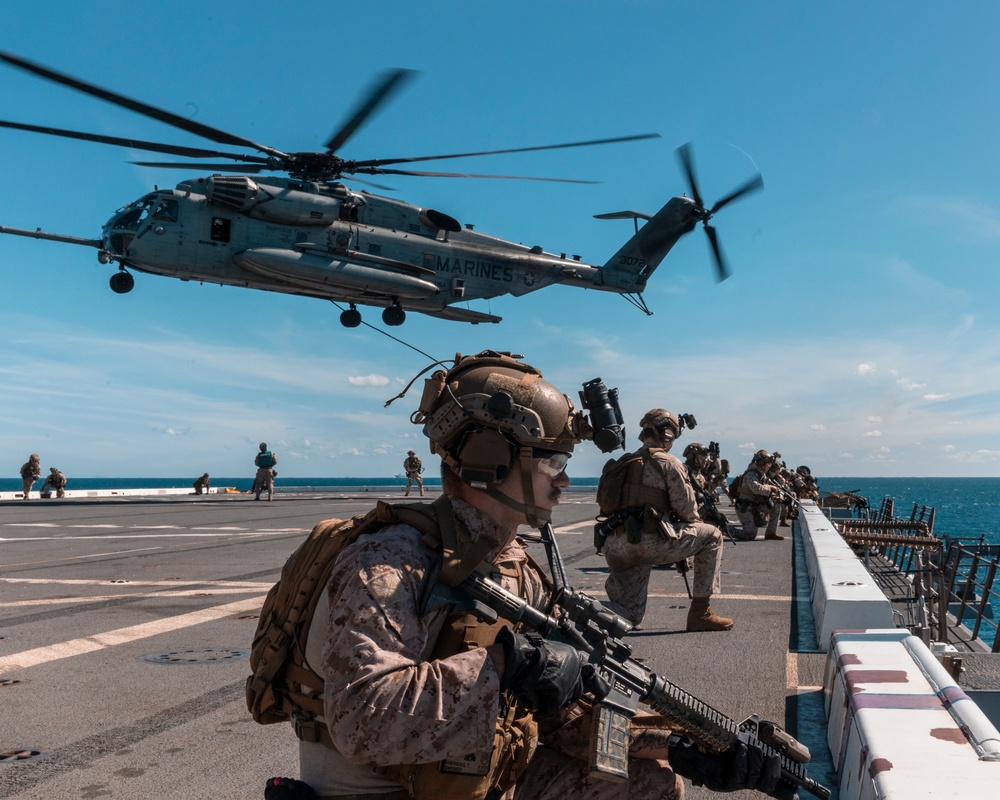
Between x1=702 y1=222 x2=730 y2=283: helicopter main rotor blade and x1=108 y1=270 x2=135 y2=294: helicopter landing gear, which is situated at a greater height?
x1=702 y1=222 x2=730 y2=283: helicopter main rotor blade

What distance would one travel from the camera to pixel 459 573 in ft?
7.61

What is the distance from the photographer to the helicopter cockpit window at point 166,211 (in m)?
20.3

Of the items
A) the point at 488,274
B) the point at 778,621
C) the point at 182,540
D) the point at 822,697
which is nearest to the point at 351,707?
the point at 822,697

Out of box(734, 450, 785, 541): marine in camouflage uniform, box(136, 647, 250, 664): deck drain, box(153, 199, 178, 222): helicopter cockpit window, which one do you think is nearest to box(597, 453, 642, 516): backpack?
box(136, 647, 250, 664): deck drain

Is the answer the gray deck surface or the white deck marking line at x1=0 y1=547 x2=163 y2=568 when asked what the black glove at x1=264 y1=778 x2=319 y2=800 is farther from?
the white deck marking line at x1=0 y1=547 x2=163 y2=568

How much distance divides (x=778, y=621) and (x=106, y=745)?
5690 mm

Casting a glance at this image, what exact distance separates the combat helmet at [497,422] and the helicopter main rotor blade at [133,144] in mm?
16061

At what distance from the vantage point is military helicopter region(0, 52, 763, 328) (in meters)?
20.3

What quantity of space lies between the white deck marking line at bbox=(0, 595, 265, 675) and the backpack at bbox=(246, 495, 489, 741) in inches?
173

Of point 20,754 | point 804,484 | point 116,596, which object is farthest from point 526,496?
point 804,484

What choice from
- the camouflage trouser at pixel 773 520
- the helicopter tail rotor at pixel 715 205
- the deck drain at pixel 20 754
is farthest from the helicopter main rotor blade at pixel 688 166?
the deck drain at pixel 20 754

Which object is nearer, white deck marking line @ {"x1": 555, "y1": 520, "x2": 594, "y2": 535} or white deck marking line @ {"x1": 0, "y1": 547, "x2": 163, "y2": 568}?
white deck marking line @ {"x1": 0, "y1": 547, "x2": 163, "y2": 568}

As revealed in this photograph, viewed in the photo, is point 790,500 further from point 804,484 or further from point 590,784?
point 590,784

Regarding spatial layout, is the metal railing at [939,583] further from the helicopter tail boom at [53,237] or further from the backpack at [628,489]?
the helicopter tail boom at [53,237]
